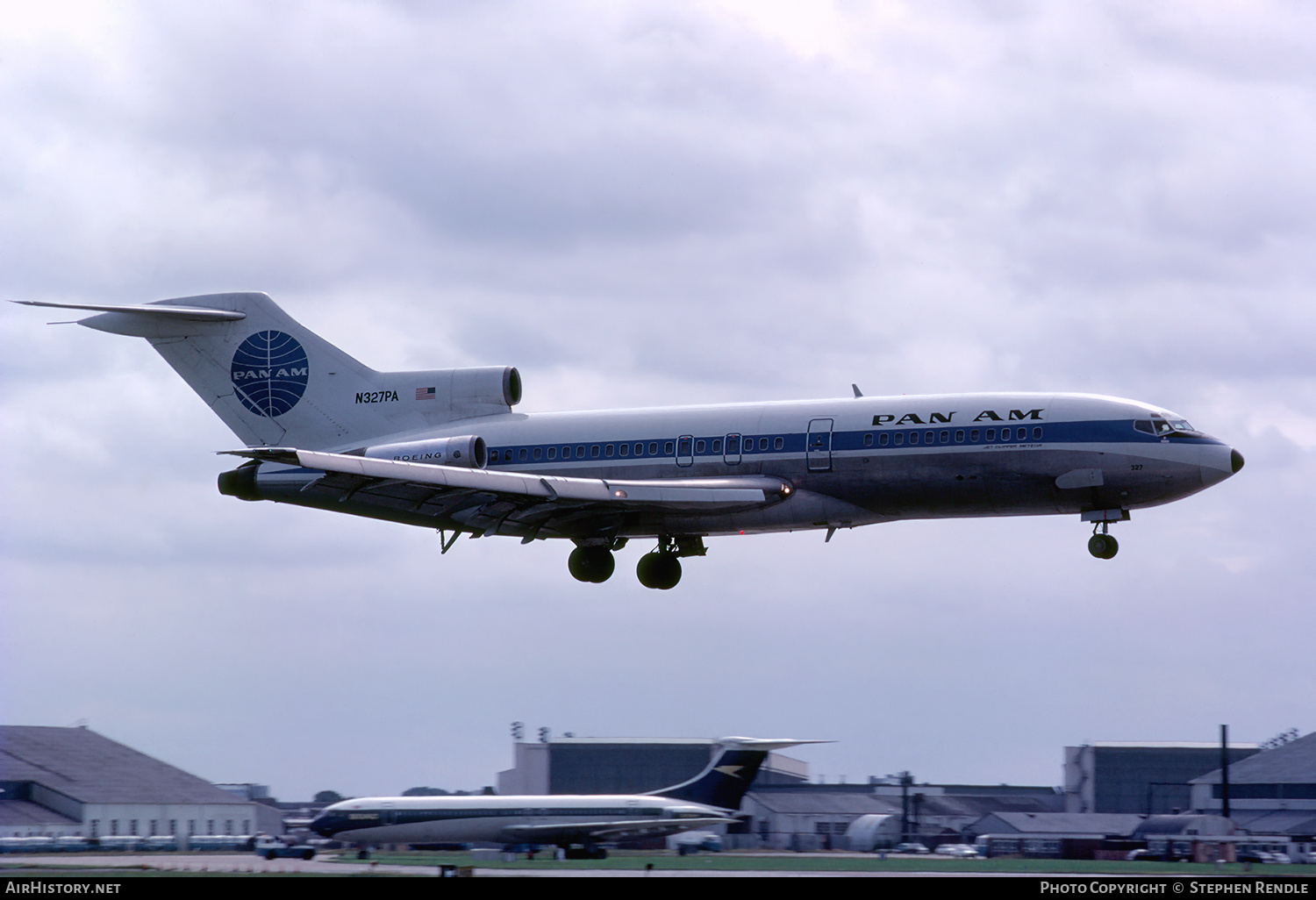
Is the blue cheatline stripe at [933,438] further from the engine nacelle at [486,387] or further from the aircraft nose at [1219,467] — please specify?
the engine nacelle at [486,387]

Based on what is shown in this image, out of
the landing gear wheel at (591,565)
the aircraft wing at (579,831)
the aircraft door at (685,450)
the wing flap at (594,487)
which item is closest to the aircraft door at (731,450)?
the wing flap at (594,487)

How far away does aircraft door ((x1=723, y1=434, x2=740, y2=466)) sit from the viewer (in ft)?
133

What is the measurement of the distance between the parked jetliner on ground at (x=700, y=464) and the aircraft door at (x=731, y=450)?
43 millimetres

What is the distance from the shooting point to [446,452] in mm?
42594

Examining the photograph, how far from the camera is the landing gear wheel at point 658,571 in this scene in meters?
45.4

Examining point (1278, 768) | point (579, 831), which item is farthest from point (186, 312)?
point (1278, 768)

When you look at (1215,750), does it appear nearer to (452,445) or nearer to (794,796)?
(794,796)

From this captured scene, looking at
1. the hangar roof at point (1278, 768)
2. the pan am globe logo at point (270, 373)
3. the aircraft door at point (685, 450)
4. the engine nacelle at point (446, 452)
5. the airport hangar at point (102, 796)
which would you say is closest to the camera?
the aircraft door at point (685, 450)

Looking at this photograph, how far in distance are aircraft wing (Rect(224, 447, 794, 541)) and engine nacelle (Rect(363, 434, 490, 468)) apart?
4.10ft

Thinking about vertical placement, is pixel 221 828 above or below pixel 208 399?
below

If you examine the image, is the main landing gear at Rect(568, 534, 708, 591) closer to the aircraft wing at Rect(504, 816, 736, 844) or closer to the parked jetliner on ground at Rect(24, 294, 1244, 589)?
the parked jetliner on ground at Rect(24, 294, 1244, 589)

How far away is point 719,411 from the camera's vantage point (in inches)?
1626
